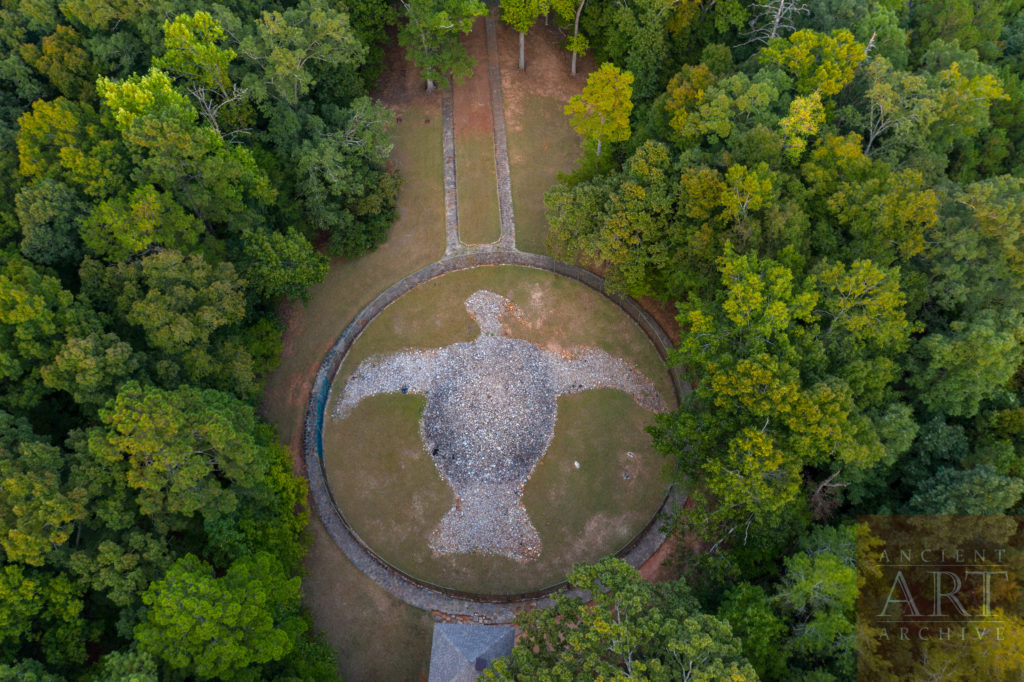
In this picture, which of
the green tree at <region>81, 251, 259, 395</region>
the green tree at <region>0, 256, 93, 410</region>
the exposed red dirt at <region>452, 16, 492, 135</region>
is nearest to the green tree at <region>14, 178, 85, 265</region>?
the green tree at <region>0, 256, 93, 410</region>

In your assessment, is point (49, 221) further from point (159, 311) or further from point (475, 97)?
point (475, 97)

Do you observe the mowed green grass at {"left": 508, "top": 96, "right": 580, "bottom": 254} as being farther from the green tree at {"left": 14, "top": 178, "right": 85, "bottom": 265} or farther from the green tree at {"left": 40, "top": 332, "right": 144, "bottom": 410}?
the green tree at {"left": 14, "top": 178, "right": 85, "bottom": 265}

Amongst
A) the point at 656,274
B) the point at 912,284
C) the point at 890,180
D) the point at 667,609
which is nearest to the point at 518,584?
the point at 667,609

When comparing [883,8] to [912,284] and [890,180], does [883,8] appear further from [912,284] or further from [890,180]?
[912,284]

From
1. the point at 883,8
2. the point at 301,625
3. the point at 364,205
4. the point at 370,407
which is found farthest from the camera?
the point at 364,205

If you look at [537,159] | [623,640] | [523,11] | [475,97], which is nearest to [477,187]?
[537,159]

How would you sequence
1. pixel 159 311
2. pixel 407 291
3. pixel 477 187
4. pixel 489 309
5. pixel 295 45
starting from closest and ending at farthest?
pixel 159 311 → pixel 295 45 → pixel 489 309 → pixel 407 291 → pixel 477 187
